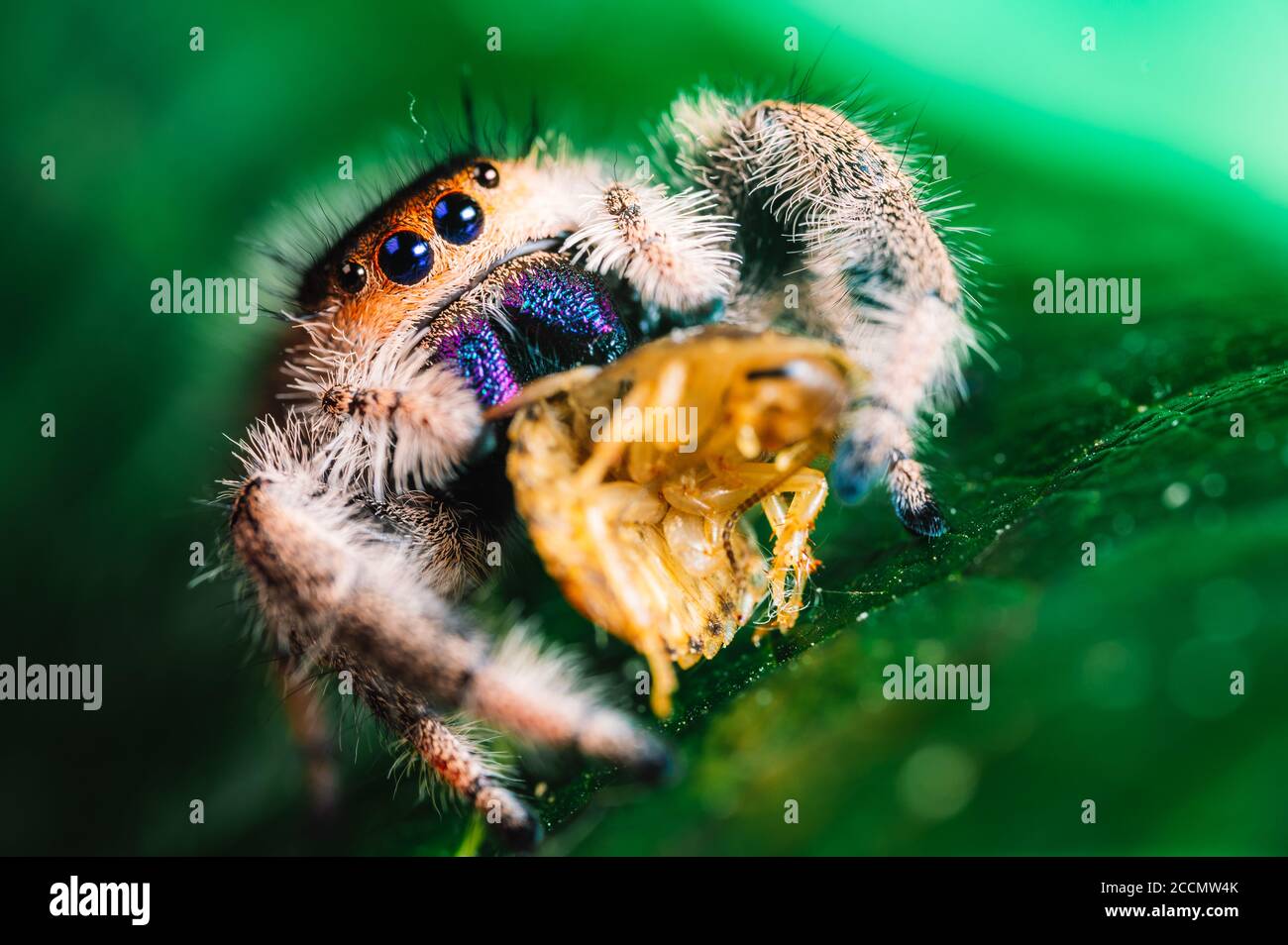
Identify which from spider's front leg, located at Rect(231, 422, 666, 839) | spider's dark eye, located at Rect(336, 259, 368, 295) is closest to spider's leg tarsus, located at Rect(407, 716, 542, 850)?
spider's front leg, located at Rect(231, 422, 666, 839)

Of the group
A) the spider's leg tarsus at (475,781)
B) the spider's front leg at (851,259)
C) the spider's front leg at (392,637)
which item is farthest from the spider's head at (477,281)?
the spider's leg tarsus at (475,781)

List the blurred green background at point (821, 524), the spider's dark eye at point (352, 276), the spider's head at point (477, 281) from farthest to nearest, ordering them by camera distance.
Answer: the spider's dark eye at point (352, 276)
the spider's head at point (477, 281)
the blurred green background at point (821, 524)


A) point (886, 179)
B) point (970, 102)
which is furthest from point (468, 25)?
point (886, 179)

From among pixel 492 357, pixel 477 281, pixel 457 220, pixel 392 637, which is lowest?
pixel 392 637

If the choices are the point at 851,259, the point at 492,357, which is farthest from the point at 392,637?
the point at 851,259

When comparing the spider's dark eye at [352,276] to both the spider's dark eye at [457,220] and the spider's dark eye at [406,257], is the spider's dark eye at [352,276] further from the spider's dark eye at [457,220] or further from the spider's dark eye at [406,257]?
the spider's dark eye at [457,220]

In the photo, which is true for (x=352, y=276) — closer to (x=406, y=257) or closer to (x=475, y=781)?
(x=406, y=257)
